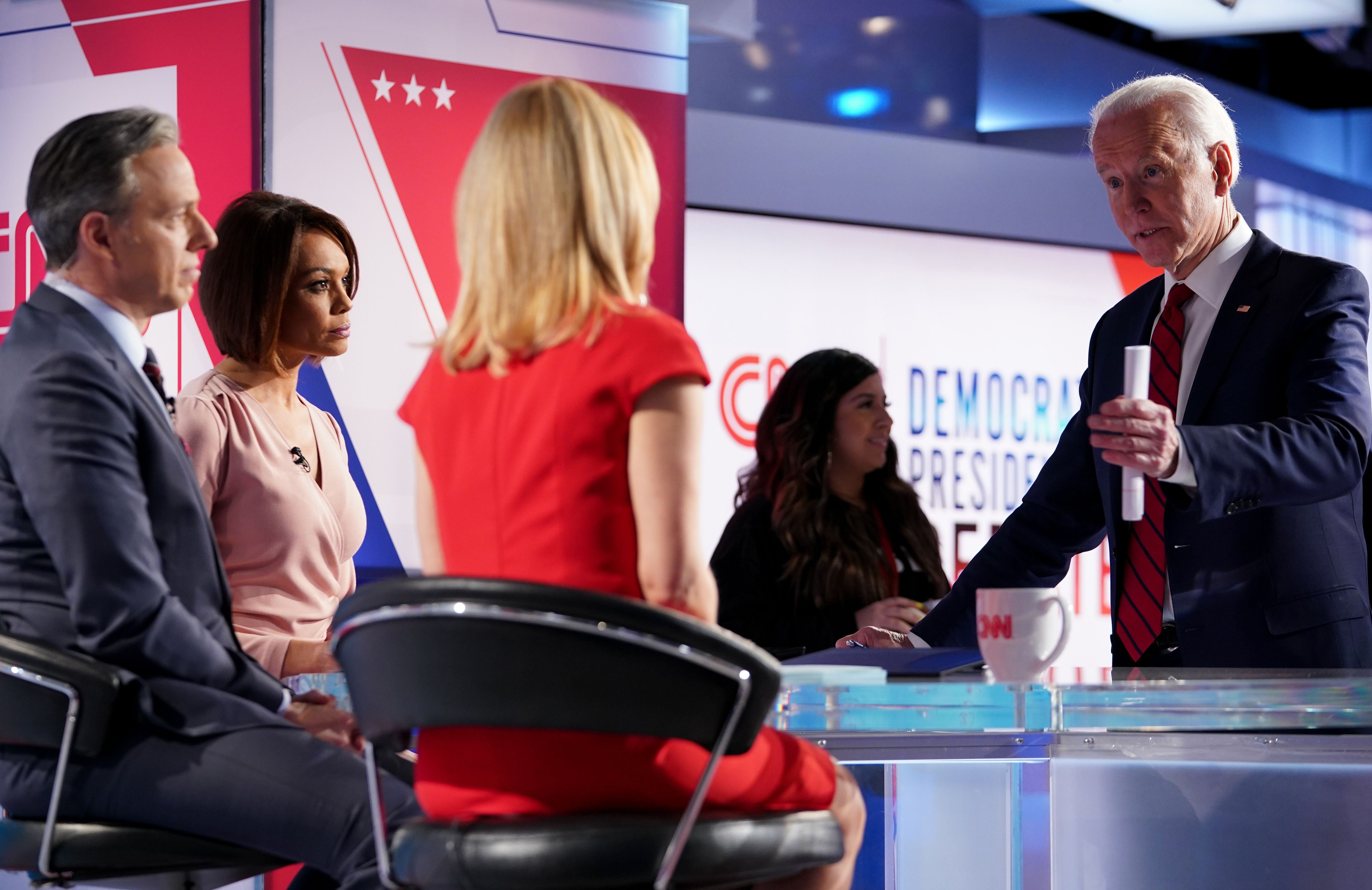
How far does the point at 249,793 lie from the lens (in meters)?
1.78

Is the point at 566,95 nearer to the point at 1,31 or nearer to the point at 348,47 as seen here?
the point at 348,47

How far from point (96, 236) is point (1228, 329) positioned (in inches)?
76.5

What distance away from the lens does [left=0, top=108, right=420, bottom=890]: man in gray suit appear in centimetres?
178

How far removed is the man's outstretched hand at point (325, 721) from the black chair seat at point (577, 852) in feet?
1.66

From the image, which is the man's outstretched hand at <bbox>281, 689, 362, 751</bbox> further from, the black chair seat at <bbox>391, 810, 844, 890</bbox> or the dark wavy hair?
the dark wavy hair

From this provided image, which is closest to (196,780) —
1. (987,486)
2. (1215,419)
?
(1215,419)

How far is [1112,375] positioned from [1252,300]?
36 centimetres

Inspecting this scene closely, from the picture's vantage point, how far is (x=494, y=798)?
1425 mm

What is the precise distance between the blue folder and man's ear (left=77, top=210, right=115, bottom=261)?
1098 mm

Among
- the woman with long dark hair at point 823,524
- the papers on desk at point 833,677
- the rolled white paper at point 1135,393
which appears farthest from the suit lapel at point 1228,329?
the woman with long dark hair at point 823,524

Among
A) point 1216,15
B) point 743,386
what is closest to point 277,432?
point 743,386

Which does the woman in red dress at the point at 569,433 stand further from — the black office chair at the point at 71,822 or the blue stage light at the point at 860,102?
the blue stage light at the point at 860,102

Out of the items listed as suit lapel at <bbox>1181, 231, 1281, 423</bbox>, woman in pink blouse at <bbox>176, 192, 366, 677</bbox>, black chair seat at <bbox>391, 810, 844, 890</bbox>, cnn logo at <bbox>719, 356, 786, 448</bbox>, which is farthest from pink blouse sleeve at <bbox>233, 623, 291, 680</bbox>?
cnn logo at <bbox>719, 356, 786, 448</bbox>

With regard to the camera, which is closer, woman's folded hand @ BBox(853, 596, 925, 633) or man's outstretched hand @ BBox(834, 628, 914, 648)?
man's outstretched hand @ BBox(834, 628, 914, 648)
